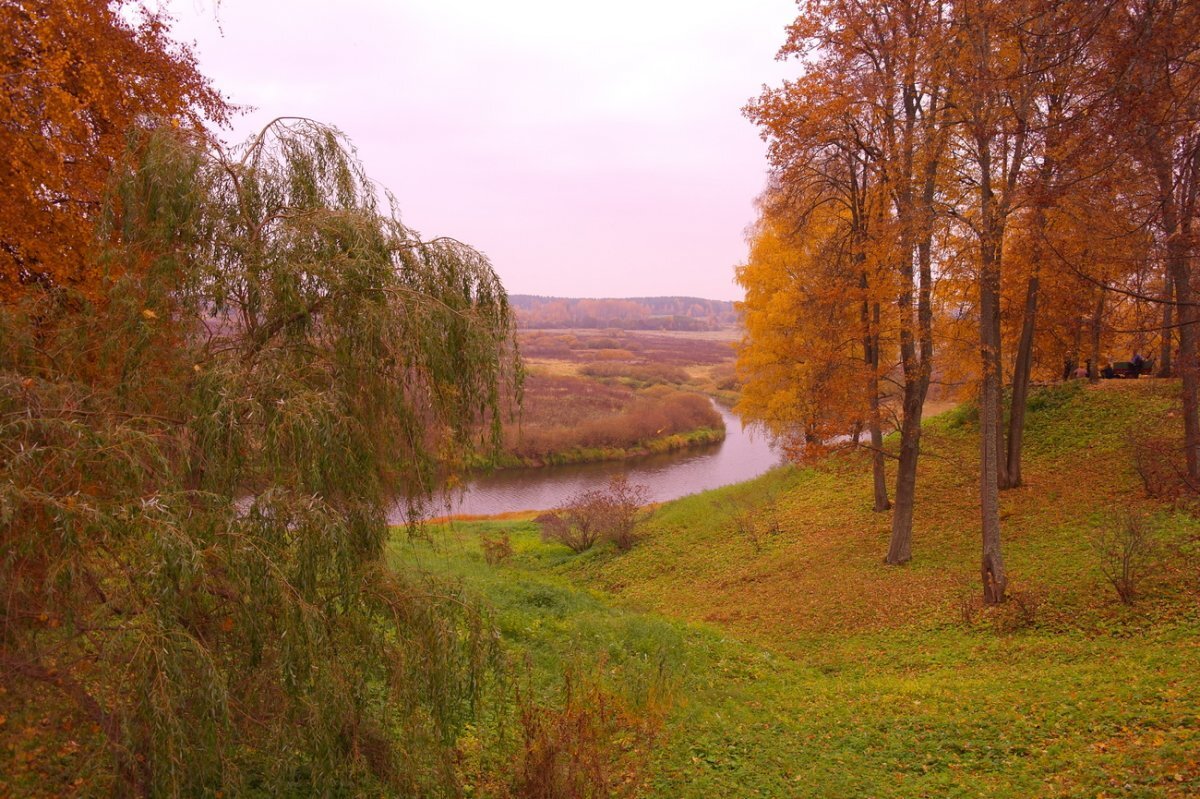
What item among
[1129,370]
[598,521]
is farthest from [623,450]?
[1129,370]

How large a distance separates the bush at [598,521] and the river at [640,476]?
6433 mm

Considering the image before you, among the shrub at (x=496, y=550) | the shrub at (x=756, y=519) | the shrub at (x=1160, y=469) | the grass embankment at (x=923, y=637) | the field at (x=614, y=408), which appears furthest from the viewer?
the field at (x=614, y=408)

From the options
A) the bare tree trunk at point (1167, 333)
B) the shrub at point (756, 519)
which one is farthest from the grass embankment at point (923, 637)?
the bare tree trunk at point (1167, 333)

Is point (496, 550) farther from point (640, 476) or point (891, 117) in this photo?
point (640, 476)

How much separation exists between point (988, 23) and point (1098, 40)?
1901 millimetres

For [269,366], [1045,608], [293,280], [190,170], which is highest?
[190,170]

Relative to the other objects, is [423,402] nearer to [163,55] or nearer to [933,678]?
[163,55]

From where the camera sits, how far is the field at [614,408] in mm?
35719

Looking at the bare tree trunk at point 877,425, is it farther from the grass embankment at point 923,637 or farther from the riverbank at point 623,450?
the riverbank at point 623,450

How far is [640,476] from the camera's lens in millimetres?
31672

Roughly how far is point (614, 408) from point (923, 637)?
33172 millimetres

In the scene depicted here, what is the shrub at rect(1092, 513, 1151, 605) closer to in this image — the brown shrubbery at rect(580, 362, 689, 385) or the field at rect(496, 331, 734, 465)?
the field at rect(496, 331, 734, 465)

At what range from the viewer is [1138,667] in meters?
7.22

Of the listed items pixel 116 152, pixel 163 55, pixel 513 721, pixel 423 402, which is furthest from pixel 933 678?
pixel 163 55
